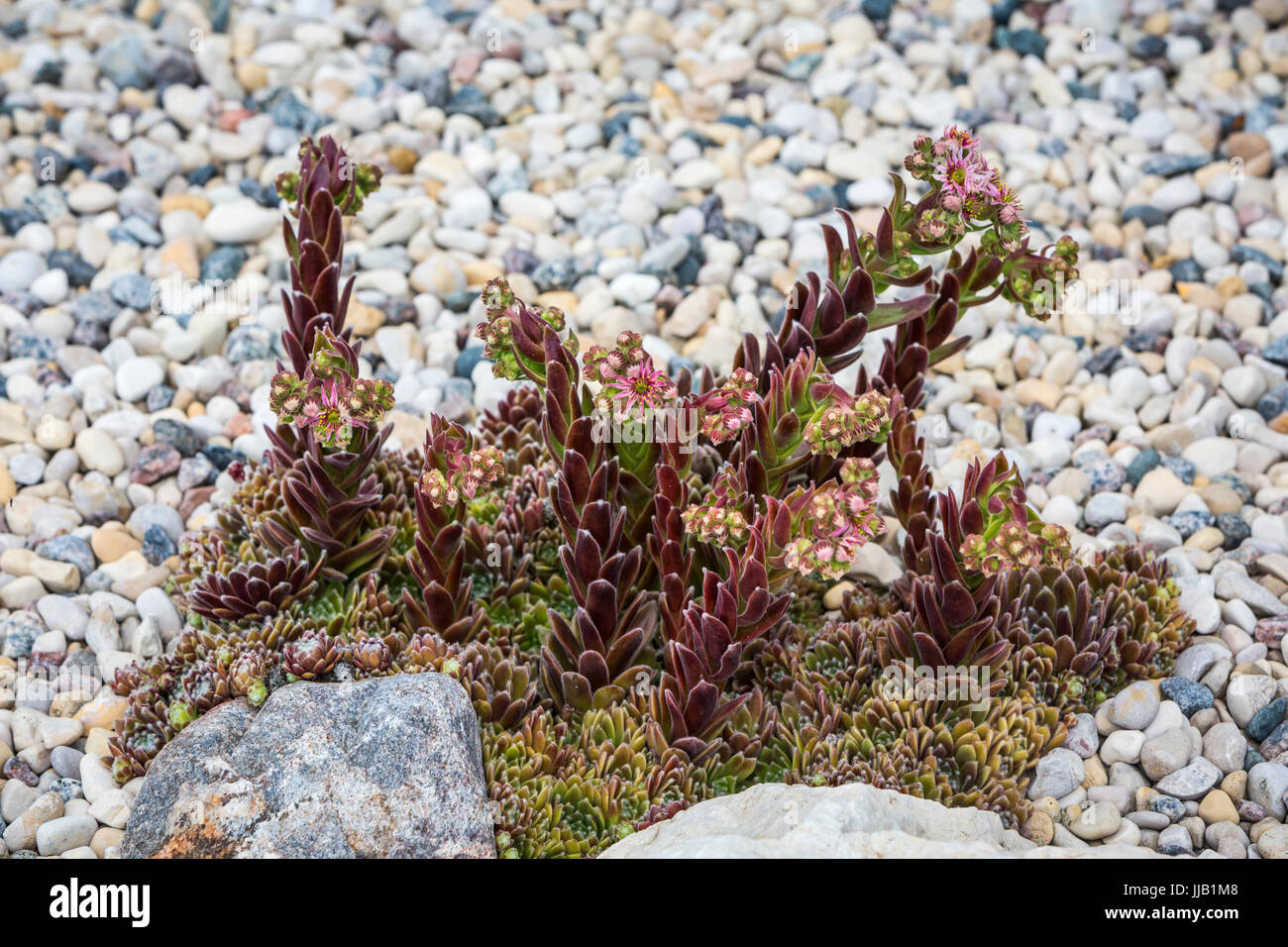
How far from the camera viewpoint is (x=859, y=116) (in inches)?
277

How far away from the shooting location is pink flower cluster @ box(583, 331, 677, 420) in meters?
3.29

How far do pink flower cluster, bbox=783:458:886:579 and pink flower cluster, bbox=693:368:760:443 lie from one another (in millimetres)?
349

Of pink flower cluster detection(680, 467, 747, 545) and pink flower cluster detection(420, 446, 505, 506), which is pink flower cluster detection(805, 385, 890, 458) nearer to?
pink flower cluster detection(680, 467, 747, 545)

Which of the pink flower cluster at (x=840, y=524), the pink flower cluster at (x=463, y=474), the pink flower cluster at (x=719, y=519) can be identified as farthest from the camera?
the pink flower cluster at (x=463, y=474)

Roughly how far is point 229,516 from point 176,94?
3589 millimetres

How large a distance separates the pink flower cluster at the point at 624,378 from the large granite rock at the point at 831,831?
115 centimetres

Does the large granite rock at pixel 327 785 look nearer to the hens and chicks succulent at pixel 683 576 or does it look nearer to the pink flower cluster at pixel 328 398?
the hens and chicks succulent at pixel 683 576

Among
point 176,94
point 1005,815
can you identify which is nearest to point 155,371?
point 176,94

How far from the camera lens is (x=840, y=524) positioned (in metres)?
3.03

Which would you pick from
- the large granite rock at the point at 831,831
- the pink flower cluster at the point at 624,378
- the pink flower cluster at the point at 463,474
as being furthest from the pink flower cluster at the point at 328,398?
the large granite rock at the point at 831,831

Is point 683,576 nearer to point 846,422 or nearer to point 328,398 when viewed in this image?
point 846,422

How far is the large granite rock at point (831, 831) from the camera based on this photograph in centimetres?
310

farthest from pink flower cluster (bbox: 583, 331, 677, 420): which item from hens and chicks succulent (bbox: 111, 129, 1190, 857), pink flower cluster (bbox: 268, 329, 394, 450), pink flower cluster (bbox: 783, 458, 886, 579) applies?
pink flower cluster (bbox: 268, 329, 394, 450)
